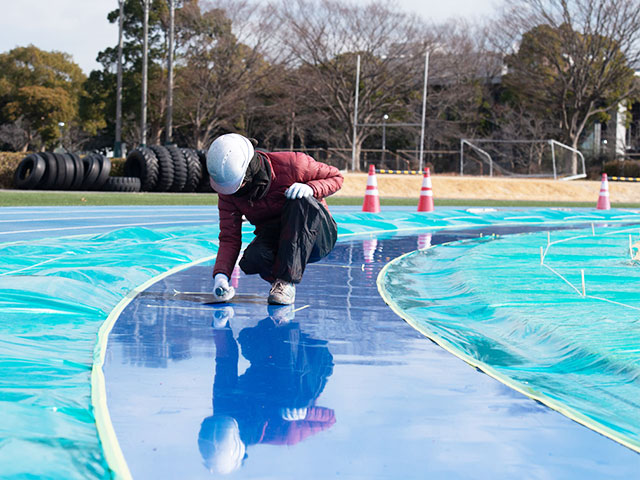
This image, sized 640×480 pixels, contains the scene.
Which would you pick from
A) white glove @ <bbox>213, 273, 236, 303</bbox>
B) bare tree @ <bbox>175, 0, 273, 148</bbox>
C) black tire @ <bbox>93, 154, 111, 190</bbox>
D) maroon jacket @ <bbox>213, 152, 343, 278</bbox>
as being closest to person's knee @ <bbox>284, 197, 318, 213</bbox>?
maroon jacket @ <bbox>213, 152, 343, 278</bbox>

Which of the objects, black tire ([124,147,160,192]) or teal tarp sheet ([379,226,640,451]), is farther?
black tire ([124,147,160,192])

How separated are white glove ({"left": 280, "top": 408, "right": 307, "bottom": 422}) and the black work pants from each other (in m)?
2.17

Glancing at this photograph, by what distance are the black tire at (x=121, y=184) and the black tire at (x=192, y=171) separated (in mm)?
1344

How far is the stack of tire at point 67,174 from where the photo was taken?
21.3 meters

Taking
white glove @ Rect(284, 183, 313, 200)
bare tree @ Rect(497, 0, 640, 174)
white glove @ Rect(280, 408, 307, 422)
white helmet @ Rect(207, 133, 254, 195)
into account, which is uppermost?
bare tree @ Rect(497, 0, 640, 174)

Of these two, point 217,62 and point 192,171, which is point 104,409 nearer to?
point 192,171

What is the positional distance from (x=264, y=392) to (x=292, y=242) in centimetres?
195

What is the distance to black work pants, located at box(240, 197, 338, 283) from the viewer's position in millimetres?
5125

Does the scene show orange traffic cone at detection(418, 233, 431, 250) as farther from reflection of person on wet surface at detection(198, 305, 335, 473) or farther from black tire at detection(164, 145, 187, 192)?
black tire at detection(164, 145, 187, 192)

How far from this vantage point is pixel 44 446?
2.51 meters

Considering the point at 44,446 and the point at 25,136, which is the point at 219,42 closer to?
the point at 25,136

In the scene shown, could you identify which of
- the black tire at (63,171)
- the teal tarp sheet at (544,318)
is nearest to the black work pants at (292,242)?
the teal tarp sheet at (544,318)

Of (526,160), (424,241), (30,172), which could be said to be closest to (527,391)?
(424,241)

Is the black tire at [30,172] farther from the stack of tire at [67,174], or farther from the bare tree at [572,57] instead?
the bare tree at [572,57]
